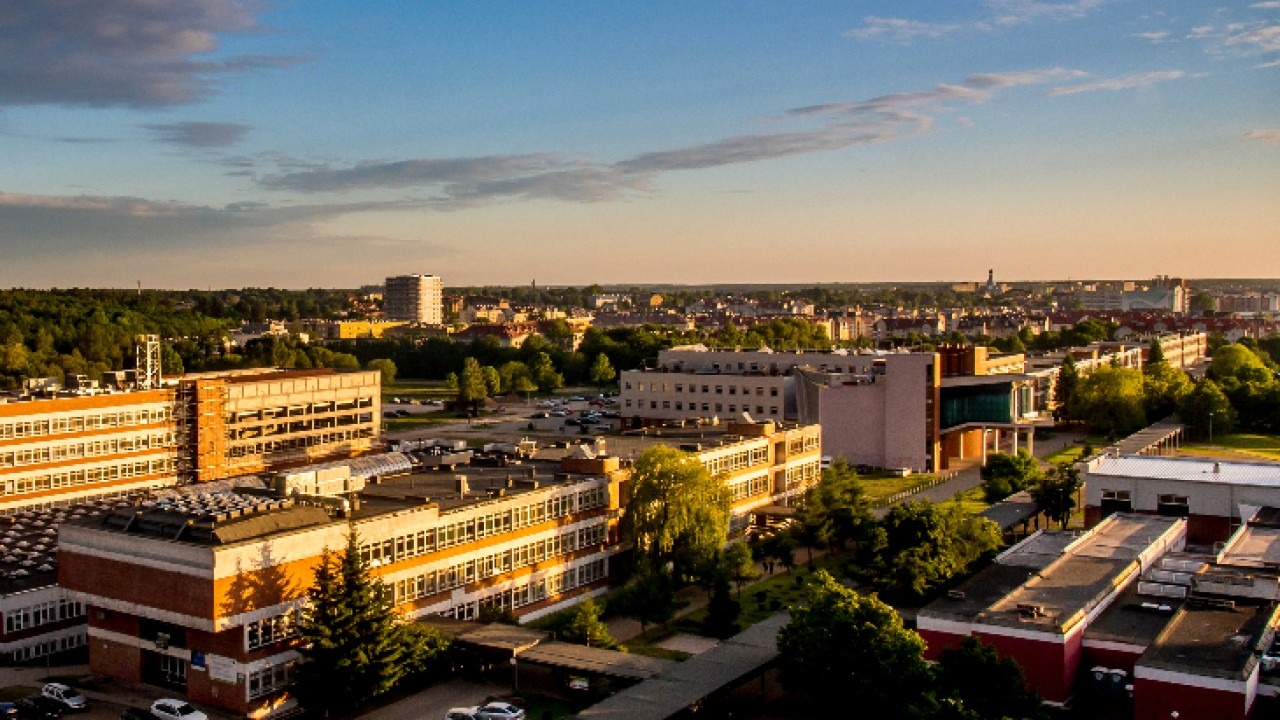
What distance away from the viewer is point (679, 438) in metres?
48.7

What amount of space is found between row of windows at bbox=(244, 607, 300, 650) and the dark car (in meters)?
4.95

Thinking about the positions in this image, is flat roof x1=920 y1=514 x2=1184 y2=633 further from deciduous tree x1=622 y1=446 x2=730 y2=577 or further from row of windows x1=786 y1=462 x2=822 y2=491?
row of windows x1=786 y1=462 x2=822 y2=491

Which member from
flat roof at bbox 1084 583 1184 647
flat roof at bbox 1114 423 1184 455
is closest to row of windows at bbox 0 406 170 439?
flat roof at bbox 1084 583 1184 647

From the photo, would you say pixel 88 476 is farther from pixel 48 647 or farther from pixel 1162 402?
pixel 1162 402

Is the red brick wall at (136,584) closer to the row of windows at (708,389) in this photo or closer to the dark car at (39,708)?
the dark car at (39,708)

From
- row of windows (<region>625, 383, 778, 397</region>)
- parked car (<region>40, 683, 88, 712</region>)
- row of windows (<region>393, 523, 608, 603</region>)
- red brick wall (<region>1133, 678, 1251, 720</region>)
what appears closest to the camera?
red brick wall (<region>1133, 678, 1251, 720</region>)

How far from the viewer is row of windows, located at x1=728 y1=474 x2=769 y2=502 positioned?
149 ft

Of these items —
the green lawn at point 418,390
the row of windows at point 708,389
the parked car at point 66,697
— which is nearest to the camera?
the parked car at point 66,697

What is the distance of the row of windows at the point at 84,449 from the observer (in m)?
43.8

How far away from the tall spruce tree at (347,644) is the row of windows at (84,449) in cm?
2297

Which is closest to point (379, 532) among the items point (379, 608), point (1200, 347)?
point (379, 608)

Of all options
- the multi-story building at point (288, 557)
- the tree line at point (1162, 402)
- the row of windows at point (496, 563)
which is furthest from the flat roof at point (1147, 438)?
the multi-story building at point (288, 557)

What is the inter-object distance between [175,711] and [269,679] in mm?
2162

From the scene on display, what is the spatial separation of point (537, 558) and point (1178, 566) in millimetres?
19039
